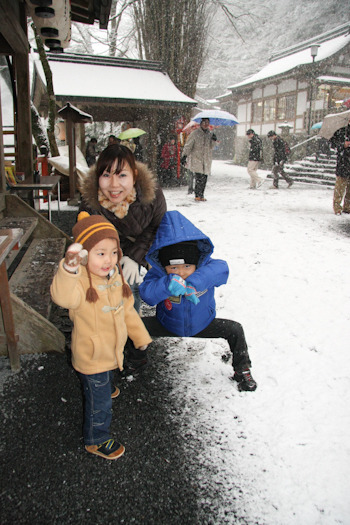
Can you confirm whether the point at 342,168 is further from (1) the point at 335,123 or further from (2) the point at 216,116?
(2) the point at 216,116

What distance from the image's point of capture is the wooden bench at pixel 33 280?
2578 millimetres

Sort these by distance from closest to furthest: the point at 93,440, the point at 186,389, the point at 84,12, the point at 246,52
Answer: the point at 93,440, the point at 186,389, the point at 84,12, the point at 246,52

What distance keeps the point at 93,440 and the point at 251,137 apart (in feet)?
39.3

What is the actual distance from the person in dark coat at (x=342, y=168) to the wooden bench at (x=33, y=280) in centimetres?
614

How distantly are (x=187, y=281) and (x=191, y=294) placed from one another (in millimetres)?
83

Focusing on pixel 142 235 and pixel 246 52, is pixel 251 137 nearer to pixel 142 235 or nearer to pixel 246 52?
pixel 142 235

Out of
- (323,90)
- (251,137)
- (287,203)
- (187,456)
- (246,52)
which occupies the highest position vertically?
(246,52)

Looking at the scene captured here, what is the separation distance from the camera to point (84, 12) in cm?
660

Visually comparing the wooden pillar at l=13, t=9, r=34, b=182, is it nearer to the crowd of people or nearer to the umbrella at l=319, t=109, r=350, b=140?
the crowd of people

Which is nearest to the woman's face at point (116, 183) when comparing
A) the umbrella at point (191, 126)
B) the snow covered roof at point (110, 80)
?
the snow covered roof at point (110, 80)

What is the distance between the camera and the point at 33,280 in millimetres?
3422

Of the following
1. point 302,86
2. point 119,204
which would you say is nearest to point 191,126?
point 302,86

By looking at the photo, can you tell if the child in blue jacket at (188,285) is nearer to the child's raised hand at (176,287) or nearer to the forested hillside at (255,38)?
the child's raised hand at (176,287)

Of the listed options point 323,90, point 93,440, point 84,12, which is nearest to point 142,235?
point 93,440
